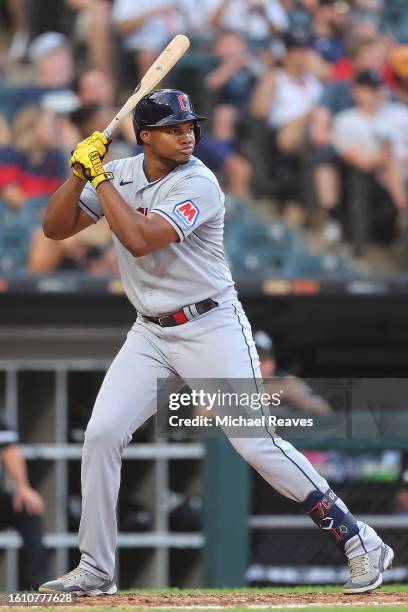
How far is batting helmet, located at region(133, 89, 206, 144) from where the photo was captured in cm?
411

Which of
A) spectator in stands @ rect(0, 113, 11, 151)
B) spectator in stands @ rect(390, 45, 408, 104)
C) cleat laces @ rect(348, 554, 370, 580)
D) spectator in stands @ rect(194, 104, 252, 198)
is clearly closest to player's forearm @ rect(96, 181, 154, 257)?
cleat laces @ rect(348, 554, 370, 580)

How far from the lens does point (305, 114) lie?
28.7ft

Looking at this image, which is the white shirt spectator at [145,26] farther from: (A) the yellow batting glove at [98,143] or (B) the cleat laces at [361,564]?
(B) the cleat laces at [361,564]

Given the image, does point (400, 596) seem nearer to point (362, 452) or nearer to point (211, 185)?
point (211, 185)

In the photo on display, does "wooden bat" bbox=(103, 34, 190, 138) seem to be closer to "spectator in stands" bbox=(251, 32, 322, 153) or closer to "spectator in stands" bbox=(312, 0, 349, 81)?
"spectator in stands" bbox=(251, 32, 322, 153)

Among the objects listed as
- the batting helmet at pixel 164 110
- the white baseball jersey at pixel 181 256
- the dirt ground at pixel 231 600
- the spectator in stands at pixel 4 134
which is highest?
Answer: the spectator in stands at pixel 4 134

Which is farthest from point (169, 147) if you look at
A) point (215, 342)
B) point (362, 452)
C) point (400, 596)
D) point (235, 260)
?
point (235, 260)

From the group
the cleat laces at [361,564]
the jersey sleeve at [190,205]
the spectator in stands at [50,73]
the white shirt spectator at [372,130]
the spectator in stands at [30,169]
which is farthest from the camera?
the white shirt spectator at [372,130]

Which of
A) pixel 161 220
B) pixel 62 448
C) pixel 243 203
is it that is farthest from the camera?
pixel 243 203

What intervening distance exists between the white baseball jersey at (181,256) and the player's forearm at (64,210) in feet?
0.59

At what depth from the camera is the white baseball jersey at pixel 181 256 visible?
4.14 metres

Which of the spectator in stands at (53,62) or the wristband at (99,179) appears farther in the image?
the spectator in stands at (53,62)

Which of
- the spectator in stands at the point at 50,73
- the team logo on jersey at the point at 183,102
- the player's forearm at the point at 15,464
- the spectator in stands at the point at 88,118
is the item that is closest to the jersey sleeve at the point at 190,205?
the team logo on jersey at the point at 183,102

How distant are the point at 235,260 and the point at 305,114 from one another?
4.01 ft
